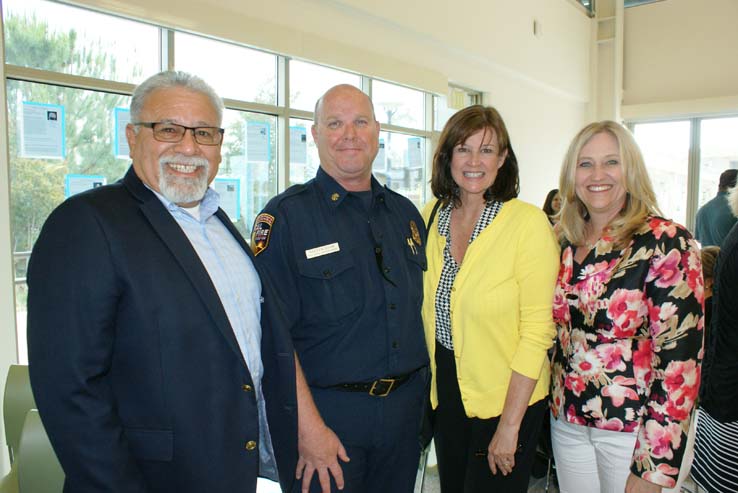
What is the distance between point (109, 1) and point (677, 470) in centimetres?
371

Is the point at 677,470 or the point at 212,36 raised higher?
the point at 212,36

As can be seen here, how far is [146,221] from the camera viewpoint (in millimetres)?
1285

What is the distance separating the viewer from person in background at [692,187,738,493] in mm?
1648

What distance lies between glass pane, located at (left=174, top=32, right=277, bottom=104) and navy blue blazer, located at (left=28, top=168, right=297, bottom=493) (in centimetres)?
289

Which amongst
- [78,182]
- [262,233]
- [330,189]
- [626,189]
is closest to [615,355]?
[626,189]

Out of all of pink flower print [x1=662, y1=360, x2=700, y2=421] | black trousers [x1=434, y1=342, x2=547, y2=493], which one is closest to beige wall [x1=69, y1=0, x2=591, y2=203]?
black trousers [x1=434, y1=342, x2=547, y2=493]

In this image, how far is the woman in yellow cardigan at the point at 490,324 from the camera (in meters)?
1.77

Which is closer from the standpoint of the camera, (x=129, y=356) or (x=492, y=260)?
(x=129, y=356)

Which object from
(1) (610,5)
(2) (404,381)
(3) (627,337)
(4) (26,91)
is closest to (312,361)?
(2) (404,381)

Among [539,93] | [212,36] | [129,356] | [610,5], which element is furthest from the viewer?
[610,5]

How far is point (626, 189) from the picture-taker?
5.66 ft

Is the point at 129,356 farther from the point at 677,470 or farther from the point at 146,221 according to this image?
the point at 677,470

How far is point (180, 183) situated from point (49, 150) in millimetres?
2379

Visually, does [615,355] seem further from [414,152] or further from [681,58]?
[681,58]
